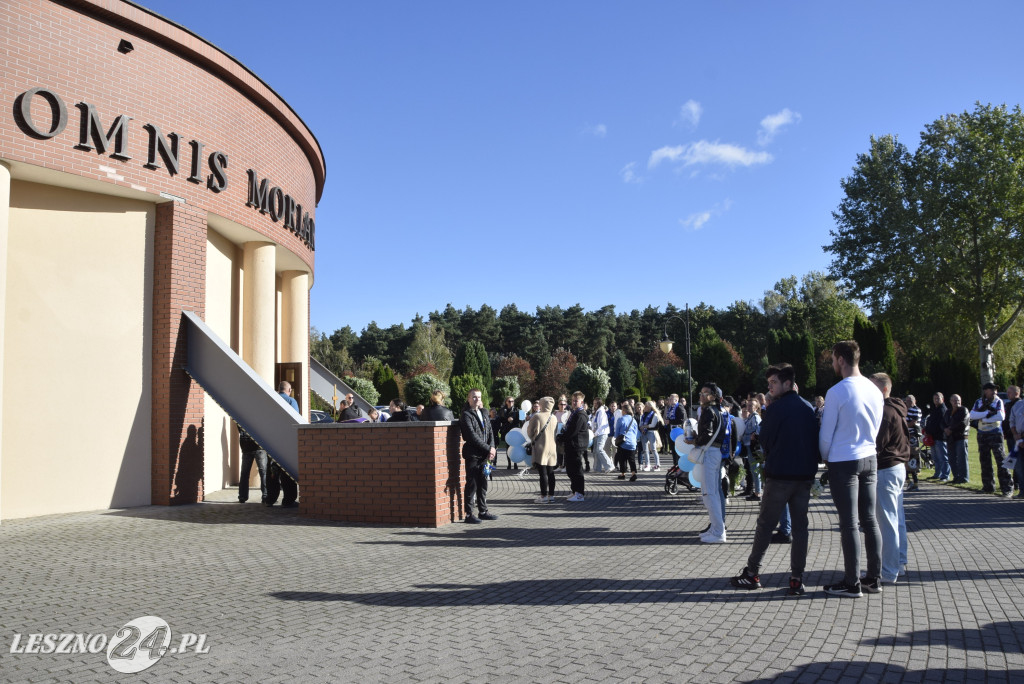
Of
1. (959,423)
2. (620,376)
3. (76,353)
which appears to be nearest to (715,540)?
(959,423)

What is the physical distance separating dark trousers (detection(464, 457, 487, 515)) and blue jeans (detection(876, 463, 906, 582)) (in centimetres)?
507

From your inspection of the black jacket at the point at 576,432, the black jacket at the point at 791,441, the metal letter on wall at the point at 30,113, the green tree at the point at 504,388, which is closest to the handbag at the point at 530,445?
the black jacket at the point at 576,432

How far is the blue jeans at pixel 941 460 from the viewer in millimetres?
14062

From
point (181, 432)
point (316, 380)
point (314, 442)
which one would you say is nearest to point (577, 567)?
point (314, 442)

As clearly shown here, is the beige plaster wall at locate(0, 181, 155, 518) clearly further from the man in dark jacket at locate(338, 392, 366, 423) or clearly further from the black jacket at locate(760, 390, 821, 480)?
the black jacket at locate(760, 390, 821, 480)

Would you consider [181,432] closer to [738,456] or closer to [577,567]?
[577,567]

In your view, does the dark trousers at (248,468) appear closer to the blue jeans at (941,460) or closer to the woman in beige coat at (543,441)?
the woman in beige coat at (543,441)

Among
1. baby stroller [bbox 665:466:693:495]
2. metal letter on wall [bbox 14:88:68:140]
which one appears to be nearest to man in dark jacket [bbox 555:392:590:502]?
baby stroller [bbox 665:466:693:495]

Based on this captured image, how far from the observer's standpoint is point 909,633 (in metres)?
4.62

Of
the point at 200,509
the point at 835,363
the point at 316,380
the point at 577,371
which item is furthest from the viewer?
the point at 577,371

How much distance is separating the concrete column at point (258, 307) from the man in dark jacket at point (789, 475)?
1139 centimetres

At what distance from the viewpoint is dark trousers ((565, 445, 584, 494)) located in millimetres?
11859

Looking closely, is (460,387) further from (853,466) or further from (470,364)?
(853,466)

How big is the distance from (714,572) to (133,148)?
10.3 metres
